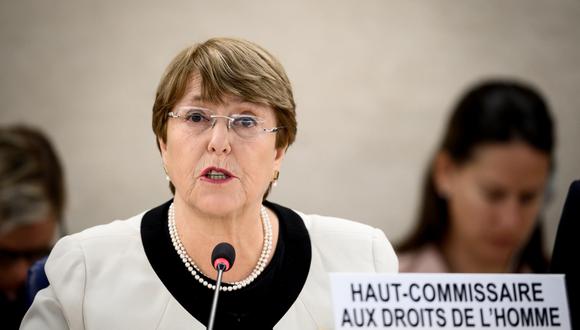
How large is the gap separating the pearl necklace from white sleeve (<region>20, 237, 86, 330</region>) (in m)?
0.27

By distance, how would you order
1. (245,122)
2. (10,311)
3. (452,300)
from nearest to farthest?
(452,300) < (245,122) < (10,311)

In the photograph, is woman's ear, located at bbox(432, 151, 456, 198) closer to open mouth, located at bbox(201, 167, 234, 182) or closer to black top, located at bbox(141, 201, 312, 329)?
black top, located at bbox(141, 201, 312, 329)

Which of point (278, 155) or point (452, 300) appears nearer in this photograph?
point (452, 300)

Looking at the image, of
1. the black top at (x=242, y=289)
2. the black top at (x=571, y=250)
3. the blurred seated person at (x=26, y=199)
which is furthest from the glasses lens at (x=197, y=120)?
the blurred seated person at (x=26, y=199)

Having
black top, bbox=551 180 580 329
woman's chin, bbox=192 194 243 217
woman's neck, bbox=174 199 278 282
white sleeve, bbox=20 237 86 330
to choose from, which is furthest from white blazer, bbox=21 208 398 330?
black top, bbox=551 180 580 329

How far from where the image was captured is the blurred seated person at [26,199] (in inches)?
129

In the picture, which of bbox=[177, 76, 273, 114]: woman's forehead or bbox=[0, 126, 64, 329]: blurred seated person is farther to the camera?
bbox=[0, 126, 64, 329]: blurred seated person

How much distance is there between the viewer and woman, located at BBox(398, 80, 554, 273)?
3342 millimetres

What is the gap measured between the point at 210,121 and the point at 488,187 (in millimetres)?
2090

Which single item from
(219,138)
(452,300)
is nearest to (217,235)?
(219,138)

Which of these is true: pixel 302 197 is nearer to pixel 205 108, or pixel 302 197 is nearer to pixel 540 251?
pixel 540 251

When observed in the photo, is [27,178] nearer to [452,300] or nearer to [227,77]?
[227,77]

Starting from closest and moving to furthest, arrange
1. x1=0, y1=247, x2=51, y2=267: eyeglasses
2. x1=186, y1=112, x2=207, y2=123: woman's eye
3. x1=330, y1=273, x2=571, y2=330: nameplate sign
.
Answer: x1=330, y1=273, x2=571, y2=330: nameplate sign, x1=186, y1=112, x2=207, y2=123: woman's eye, x1=0, y1=247, x2=51, y2=267: eyeglasses

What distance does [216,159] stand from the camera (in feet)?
5.64
